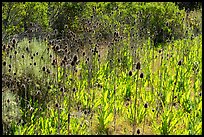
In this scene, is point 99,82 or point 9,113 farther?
point 99,82

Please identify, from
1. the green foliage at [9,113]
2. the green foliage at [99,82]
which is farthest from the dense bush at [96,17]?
the green foliage at [9,113]

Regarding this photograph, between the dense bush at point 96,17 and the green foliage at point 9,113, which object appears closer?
the green foliage at point 9,113

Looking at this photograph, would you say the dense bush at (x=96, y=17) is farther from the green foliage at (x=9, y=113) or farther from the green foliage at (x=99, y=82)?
the green foliage at (x=9, y=113)

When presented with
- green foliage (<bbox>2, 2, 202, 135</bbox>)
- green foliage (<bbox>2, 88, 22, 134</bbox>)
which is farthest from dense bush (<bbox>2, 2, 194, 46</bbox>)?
green foliage (<bbox>2, 88, 22, 134</bbox>)

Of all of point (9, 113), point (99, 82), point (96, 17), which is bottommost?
point (9, 113)

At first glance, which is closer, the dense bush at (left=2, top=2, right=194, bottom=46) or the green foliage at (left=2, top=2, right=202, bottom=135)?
the green foliage at (left=2, top=2, right=202, bottom=135)

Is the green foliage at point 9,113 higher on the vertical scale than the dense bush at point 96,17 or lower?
lower

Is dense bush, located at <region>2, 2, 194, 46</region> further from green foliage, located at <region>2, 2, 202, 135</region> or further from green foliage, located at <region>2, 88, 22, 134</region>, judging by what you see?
green foliage, located at <region>2, 88, 22, 134</region>

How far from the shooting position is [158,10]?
9.09 m

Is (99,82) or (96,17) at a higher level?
(96,17)

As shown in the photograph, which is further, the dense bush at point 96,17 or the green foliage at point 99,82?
the dense bush at point 96,17

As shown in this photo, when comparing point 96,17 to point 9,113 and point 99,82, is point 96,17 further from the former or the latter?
point 9,113

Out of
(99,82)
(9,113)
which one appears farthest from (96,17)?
(9,113)

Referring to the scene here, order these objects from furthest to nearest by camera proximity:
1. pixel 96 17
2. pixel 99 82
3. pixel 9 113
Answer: pixel 96 17 < pixel 99 82 < pixel 9 113
